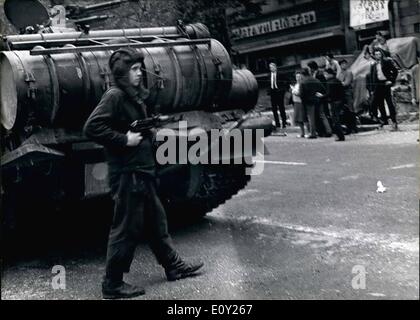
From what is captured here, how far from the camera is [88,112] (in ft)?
19.5

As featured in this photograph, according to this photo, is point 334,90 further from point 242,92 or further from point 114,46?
point 114,46

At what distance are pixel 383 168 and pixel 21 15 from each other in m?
5.23

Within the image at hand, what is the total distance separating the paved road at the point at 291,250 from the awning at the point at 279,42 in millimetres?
13472

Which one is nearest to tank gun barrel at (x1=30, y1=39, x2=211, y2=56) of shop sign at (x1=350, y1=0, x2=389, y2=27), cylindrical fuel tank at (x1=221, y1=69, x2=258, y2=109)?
cylindrical fuel tank at (x1=221, y1=69, x2=258, y2=109)

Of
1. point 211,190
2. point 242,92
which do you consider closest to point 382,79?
point 242,92

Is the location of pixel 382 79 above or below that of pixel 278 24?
below

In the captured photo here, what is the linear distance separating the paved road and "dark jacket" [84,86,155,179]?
3.04 feet

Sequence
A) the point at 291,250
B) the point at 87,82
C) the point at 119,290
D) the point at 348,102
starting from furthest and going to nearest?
the point at 348,102, the point at 87,82, the point at 291,250, the point at 119,290

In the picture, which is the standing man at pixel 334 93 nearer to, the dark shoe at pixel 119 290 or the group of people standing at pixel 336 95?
the group of people standing at pixel 336 95

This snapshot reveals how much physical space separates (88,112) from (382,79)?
9636 mm

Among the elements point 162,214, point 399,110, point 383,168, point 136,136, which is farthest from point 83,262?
point 399,110

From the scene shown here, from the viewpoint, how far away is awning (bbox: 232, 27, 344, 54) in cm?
2223

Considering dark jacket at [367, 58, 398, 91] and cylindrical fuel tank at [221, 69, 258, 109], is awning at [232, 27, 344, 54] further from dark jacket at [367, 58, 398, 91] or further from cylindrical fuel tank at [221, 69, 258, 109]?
cylindrical fuel tank at [221, 69, 258, 109]
